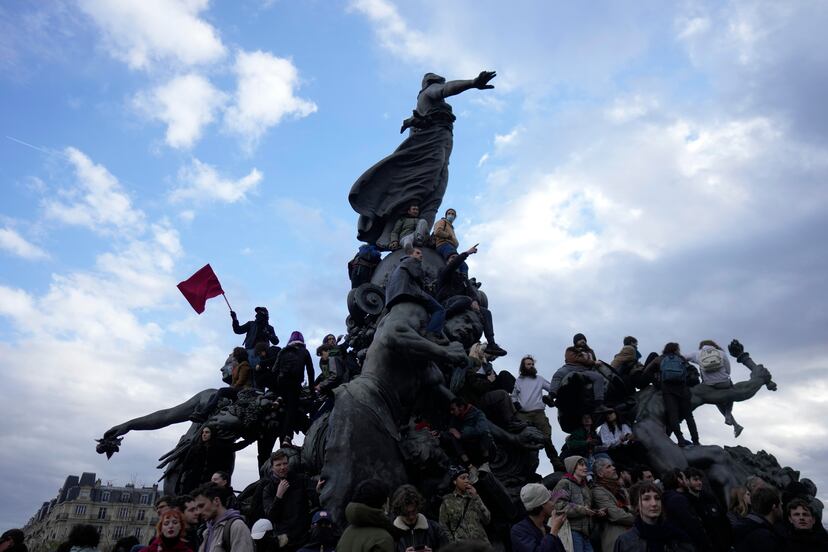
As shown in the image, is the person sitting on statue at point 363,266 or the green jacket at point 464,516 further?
the person sitting on statue at point 363,266

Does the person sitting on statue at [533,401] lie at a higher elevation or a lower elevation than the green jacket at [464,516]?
higher

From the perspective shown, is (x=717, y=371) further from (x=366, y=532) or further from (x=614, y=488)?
(x=366, y=532)

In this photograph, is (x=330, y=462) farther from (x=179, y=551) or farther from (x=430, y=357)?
(x=179, y=551)

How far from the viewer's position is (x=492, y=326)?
40.1ft

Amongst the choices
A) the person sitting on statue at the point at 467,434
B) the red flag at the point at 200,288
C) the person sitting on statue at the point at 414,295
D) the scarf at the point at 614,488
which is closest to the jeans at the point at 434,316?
the person sitting on statue at the point at 414,295

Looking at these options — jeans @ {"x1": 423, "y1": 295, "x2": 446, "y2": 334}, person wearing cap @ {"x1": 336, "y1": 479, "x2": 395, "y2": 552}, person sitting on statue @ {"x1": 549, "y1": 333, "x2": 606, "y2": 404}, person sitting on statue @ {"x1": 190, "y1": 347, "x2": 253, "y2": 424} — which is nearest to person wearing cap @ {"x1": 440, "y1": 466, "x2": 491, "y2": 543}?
person wearing cap @ {"x1": 336, "y1": 479, "x2": 395, "y2": 552}

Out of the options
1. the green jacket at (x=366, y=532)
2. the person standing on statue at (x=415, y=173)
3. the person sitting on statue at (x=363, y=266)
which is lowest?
the green jacket at (x=366, y=532)

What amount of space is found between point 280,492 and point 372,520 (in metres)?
2.69

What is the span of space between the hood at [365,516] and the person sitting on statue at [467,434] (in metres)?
3.67

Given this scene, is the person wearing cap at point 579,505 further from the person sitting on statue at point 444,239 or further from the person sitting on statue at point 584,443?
the person sitting on statue at point 444,239

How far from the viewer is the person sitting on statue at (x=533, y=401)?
357 inches

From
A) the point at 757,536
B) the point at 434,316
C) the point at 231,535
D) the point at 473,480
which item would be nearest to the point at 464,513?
the point at 473,480

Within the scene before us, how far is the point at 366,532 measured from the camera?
12.5ft

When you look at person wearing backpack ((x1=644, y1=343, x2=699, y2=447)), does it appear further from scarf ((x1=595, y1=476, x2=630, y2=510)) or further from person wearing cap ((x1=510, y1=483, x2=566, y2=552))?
person wearing cap ((x1=510, y1=483, x2=566, y2=552))
